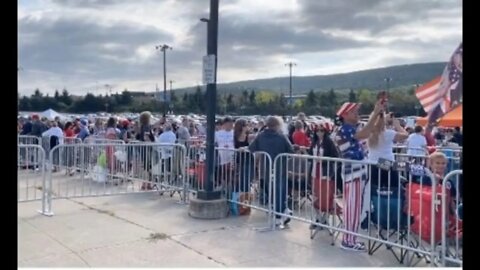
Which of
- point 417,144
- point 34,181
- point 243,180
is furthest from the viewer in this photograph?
point 34,181

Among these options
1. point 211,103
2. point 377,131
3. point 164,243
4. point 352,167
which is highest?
point 211,103

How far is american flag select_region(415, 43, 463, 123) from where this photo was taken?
8.77m

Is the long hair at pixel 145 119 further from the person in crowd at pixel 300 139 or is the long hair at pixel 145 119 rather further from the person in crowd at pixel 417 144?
the person in crowd at pixel 417 144

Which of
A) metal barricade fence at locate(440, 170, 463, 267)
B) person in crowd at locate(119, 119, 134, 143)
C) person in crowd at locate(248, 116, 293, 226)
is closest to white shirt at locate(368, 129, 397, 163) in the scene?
metal barricade fence at locate(440, 170, 463, 267)

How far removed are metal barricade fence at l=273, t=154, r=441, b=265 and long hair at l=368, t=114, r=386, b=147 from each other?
474 mm

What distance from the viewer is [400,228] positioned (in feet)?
17.4

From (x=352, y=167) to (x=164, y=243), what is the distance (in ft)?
7.79

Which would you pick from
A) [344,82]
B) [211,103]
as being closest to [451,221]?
[211,103]

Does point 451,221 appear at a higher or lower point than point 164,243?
higher

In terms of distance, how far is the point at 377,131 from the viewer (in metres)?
5.94

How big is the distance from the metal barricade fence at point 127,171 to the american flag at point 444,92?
16.3 feet

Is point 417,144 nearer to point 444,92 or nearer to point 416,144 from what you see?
point 416,144

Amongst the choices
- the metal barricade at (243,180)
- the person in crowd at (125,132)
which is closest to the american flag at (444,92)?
the metal barricade at (243,180)

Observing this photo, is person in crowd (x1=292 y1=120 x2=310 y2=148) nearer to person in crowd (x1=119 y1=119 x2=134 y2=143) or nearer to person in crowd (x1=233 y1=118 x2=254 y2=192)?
person in crowd (x1=233 y1=118 x2=254 y2=192)
